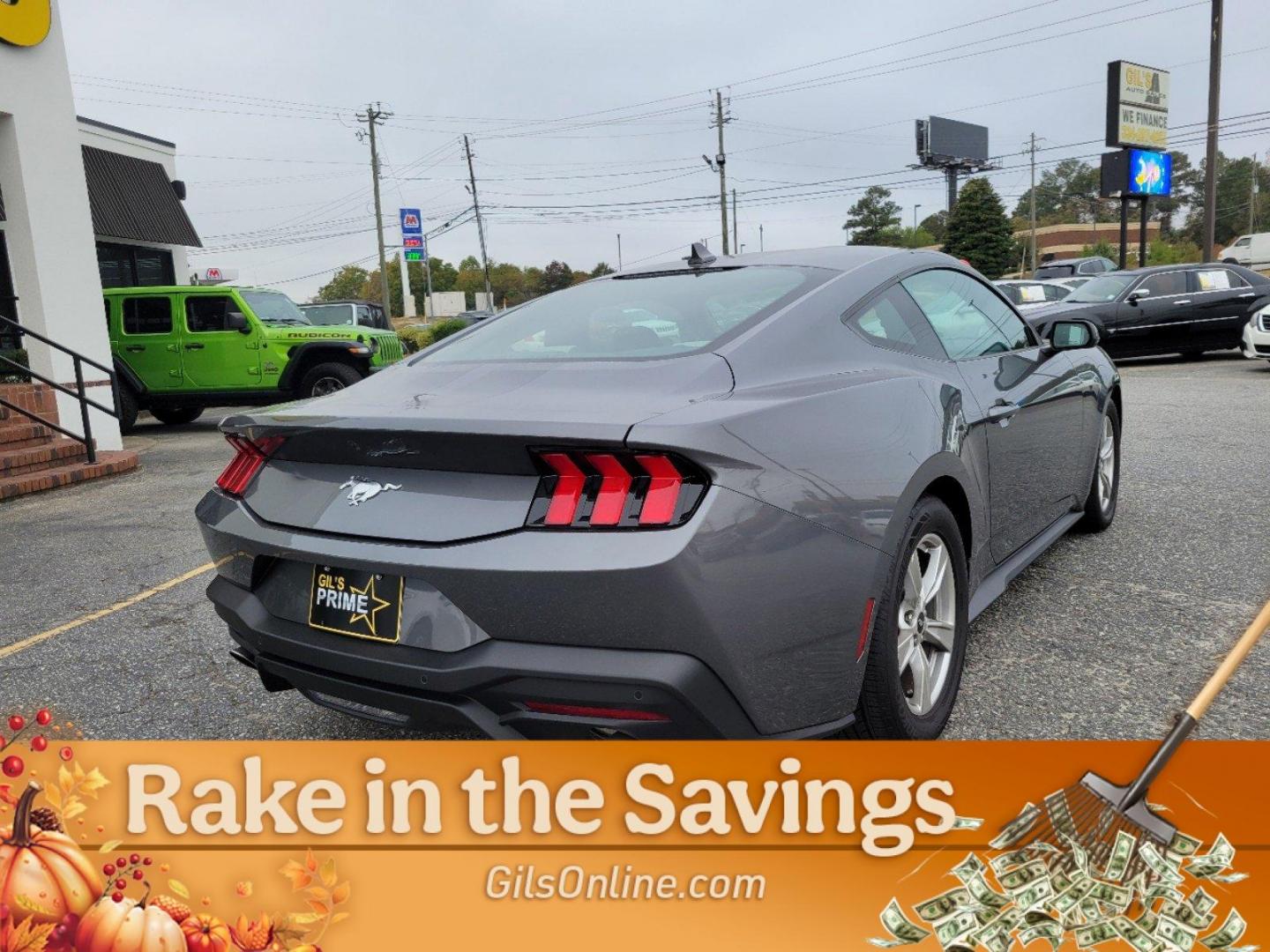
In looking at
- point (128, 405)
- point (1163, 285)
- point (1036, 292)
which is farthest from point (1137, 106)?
point (128, 405)

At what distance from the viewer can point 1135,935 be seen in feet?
5.89

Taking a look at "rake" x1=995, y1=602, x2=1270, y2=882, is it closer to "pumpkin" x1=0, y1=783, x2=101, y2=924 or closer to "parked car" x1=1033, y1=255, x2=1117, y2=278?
"pumpkin" x1=0, y1=783, x2=101, y2=924

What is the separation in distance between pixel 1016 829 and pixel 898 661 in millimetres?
519

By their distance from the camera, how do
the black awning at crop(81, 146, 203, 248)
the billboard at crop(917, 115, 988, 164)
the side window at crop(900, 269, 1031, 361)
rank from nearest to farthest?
the side window at crop(900, 269, 1031, 361) → the black awning at crop(81, 146, 203, 248) → the billboard at crop(917, 115, 988, 164)

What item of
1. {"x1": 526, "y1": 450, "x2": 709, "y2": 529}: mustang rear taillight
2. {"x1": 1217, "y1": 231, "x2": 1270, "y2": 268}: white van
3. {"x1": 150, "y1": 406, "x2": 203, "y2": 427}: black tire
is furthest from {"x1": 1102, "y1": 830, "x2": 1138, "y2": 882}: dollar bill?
{"x1": 1217, "y1": 231, "x2": 1270, "y2": 268}: white van

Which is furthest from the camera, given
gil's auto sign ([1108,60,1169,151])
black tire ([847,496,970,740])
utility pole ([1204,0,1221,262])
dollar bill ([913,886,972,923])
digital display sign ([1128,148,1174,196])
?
gil's auto sign ([1108,60,1169,151])

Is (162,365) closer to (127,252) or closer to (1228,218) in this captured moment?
(127,252)

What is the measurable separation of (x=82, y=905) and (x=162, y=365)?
499 inches

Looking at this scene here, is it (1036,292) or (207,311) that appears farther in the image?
(1036,292)

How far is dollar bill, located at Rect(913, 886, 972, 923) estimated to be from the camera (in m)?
1.88

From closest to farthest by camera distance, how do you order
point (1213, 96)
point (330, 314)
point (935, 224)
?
point (330, 314) → point (1213, 96) → point (935, 224)

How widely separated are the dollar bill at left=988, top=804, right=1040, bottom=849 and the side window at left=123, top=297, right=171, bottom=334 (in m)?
13.4

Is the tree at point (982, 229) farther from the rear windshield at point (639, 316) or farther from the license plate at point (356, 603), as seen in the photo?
the license plate at point (356, 603)

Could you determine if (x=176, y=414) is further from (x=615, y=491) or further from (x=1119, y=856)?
(x=1119, y=856)
